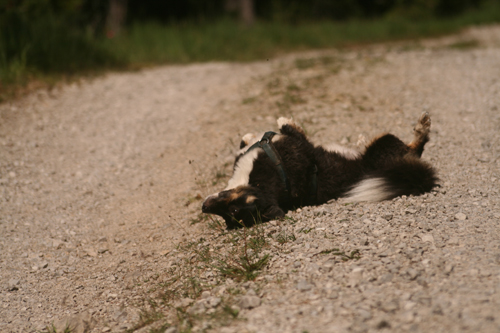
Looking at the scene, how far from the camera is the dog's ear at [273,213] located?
139 inches

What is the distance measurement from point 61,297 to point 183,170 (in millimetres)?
2022

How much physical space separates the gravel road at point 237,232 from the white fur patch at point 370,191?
86 mm

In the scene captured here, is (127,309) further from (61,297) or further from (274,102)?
(274,102)

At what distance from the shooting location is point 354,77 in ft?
23.4

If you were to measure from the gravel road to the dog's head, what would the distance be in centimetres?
18

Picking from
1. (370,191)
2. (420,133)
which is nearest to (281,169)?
(370,191)

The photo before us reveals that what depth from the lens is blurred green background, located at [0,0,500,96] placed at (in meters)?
7.63

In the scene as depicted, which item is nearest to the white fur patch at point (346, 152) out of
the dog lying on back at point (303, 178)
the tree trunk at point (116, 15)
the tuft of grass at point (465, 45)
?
the dog lying on back at point (303, 178)

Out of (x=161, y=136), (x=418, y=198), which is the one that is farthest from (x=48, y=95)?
(x=418, y=198)

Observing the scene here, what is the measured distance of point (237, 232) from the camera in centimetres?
355

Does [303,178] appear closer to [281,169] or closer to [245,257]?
[281,169]

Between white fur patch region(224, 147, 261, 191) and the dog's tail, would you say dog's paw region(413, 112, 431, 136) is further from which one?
white fur patch region(224, 147, 261, 191)

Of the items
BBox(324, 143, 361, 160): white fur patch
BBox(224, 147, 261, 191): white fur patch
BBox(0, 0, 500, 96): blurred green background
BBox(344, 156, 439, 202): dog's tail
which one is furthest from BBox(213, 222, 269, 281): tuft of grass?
BBox(0, 0, 500, 96): blurred green background

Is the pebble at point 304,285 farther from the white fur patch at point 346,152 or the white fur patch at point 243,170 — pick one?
the white fur patch at point 346,152
